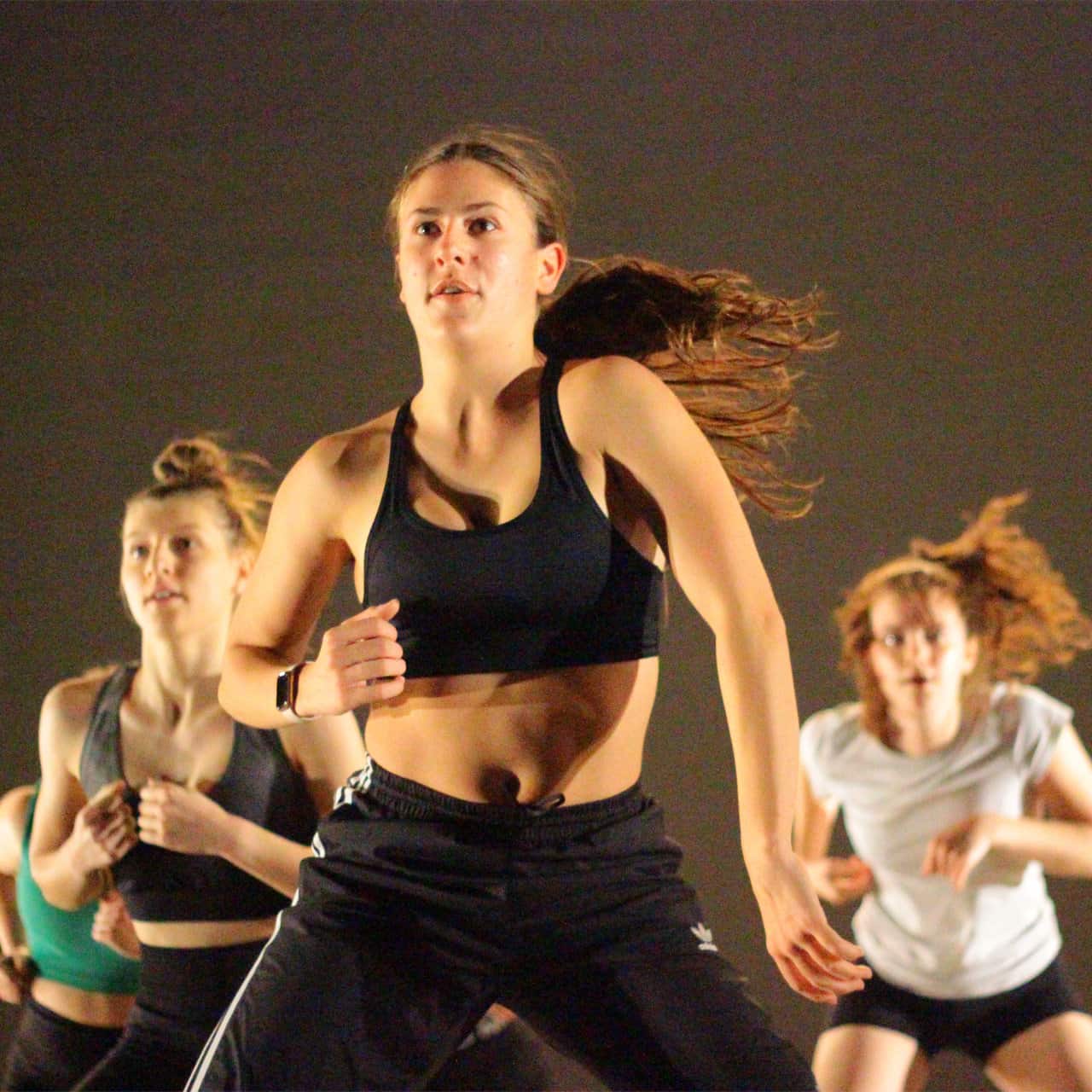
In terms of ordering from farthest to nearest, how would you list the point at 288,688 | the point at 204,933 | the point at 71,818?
the point at 71,818 < the point at 204,933 < the point at 288,688

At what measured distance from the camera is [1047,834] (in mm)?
2994

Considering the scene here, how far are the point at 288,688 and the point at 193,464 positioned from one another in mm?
1328

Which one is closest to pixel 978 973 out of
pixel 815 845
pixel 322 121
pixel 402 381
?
pixel 815 845

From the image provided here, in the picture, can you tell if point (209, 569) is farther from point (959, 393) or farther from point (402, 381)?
point (959, 393)

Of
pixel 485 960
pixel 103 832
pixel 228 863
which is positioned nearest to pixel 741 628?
pixel 485 960

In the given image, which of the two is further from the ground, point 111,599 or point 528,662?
point 111,599

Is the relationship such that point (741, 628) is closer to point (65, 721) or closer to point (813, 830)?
point (65, 721)

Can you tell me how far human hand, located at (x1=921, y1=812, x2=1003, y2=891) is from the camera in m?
2.80

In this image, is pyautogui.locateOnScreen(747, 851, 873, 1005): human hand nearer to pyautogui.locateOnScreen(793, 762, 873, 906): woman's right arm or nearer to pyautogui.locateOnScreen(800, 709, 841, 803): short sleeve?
pyautogui.locateOnScreen(793, 762, 873, 906): woman's right arm

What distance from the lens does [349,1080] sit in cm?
154

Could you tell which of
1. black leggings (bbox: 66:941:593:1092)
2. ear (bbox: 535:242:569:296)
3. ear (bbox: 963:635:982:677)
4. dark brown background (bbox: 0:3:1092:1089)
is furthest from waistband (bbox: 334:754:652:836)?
dark brown background (bbox: 0:3:1092:1089)

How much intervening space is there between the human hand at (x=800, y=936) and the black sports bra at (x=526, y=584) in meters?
0.31

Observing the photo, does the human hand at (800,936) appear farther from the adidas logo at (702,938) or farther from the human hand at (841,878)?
→ the human hand at (841,878)

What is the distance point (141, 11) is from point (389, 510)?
2714 mm
